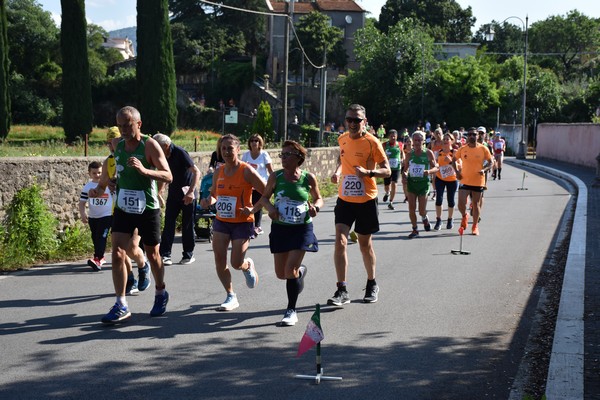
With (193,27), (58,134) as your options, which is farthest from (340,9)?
(58,134)

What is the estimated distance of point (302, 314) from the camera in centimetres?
819

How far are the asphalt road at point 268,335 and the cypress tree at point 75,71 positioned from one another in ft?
107

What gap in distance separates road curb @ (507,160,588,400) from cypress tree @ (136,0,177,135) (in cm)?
3285

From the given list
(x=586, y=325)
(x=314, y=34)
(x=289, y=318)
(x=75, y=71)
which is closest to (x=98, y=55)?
(x=314, y=34)

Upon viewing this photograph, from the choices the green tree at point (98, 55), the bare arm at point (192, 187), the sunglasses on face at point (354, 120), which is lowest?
the bare arm at point (192, 187)

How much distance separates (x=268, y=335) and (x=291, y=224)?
1.04 metres

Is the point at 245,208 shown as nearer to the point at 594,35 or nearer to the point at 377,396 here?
the point at 377,396

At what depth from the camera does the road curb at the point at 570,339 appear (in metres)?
5.68

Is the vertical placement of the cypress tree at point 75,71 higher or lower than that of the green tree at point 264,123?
higher

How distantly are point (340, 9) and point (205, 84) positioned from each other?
87.6 ft

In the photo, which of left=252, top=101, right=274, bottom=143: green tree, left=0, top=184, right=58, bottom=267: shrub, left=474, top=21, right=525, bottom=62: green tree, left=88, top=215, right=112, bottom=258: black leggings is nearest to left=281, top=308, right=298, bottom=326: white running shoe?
left=88, top=215, right=112, bottom=258: black leggings

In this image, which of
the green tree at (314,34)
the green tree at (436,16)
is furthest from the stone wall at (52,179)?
the green tree at (436,16)

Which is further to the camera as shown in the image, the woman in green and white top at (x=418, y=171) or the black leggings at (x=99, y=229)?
the woman in green and white top at (x=418, y=171)

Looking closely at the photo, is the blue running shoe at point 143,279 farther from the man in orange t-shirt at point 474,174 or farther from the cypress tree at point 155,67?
the cypress tree at point 155,67
